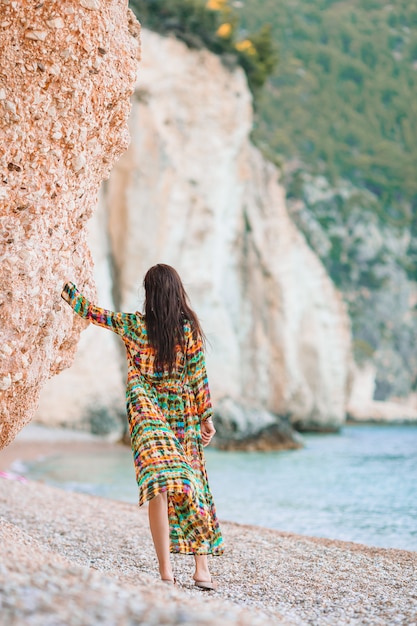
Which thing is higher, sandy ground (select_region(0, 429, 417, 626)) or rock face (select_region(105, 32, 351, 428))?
rock face (select_region(105, 32, 351, 428))

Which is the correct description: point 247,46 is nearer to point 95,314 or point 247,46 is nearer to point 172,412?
point 95,314

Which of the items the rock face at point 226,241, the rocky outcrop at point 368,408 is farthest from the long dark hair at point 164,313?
the rocky outcrop at point 368,408

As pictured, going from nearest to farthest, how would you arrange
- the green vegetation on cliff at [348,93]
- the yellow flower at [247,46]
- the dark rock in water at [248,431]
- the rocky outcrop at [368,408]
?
the dark rock in water at [248,431] → the yellow flower at [247,46] → the rocky outcrop at [368,408] → the green vegetation on cliff at [348,93]

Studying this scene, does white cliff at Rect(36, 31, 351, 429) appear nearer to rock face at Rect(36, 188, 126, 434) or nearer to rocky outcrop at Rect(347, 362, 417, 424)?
rock face at Rect(36, 188, 126, 434)

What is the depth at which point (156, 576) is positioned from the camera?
4824mm

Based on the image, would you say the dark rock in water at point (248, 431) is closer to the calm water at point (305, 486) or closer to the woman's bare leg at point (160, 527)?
the calm water at point (305, 486)

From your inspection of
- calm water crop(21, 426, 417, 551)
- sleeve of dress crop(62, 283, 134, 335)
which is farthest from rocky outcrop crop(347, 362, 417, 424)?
sleeve of dress crop(62, 283, 134, 335)

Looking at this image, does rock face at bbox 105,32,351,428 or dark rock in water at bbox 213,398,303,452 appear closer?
dark rock in water at bbox 213,398,303,452

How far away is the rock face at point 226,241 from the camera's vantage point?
2519cm

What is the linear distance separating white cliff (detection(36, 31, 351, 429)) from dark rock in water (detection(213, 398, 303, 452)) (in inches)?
3.8

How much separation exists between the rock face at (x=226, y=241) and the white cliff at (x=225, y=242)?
1.7 inches

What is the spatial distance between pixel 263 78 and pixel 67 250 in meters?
29.1

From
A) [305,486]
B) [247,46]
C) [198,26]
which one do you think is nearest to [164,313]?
[305,486]

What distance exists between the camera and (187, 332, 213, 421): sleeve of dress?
14.9 ft
